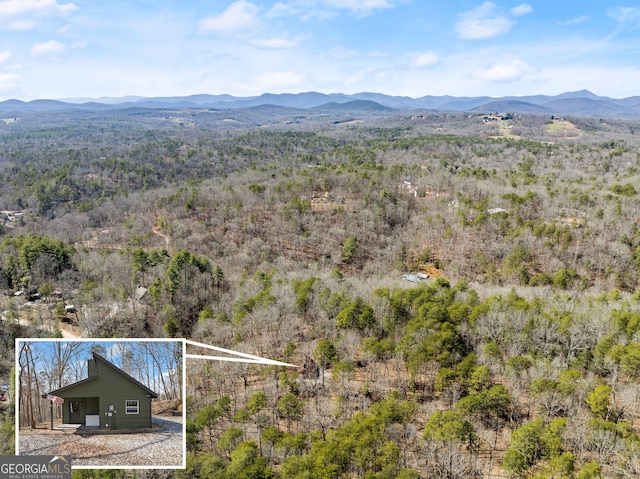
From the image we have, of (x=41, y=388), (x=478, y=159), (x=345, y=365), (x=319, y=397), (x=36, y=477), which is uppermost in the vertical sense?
(x=478, y=159)

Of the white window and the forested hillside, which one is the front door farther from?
the forested hillside

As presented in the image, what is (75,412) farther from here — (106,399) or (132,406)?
(132,406)

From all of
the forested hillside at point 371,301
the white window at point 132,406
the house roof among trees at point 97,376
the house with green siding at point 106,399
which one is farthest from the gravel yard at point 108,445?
the forested hillside at point 371,301

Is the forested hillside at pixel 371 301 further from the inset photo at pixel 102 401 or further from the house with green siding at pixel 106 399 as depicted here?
the house with green siding at pixel 106 399

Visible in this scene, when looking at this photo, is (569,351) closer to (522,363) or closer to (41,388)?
(522,363)

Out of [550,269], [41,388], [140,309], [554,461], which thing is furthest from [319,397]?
[550,269]

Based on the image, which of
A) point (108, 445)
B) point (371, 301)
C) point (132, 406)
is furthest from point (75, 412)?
point (371, 301)
